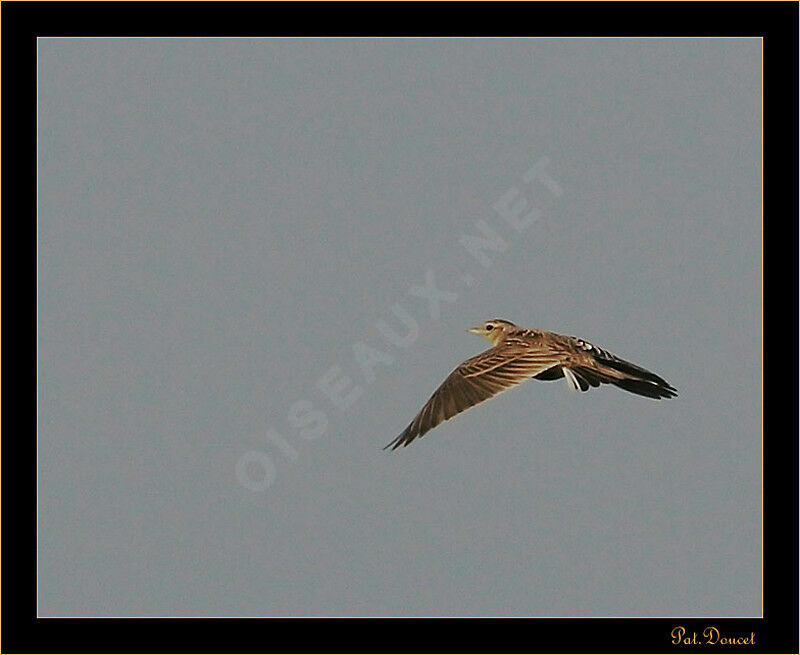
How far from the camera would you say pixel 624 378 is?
486 inches

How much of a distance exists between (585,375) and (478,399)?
1.93 meters

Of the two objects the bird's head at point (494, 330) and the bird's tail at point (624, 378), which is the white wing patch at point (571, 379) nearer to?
the bird's tail at point (624, 378)

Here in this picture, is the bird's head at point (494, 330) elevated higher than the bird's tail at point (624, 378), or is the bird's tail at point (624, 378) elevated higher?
the bird's head at point (494, 330)

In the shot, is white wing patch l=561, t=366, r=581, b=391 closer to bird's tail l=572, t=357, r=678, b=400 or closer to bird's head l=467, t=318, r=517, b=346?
bird's tail l=572, t=357, r=678, b=400

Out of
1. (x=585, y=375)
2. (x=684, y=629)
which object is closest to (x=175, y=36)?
(x=585, y=375)

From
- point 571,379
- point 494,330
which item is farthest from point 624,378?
point 494,330

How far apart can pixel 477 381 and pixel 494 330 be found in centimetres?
196

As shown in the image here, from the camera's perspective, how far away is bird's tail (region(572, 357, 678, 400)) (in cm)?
1221

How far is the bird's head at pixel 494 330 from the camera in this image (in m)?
12.8

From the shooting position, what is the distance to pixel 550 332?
41.3 ft

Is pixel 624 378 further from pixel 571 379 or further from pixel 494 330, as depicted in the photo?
pixel 494 330

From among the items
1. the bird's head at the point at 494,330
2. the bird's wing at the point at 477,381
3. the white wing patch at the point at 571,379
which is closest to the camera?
the bird's wing at the point at 477,381

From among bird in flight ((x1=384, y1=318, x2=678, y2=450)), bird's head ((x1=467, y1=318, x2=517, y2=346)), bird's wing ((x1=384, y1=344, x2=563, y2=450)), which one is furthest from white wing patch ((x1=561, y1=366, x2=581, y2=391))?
bird's head ((x1=467, y1=318, x2=517, y2=346))

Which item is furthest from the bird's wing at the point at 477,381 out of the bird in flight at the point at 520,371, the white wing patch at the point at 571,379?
the white wing patch at the point at 571,379
